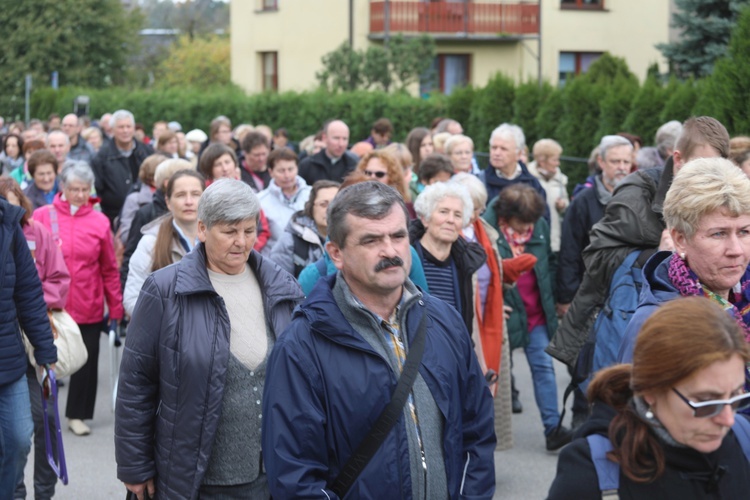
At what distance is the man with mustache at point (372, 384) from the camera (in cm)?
383

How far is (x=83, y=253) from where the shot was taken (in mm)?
9164

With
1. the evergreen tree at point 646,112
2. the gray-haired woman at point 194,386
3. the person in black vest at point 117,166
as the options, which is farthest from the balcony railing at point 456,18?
the gray-haired woman at point 194,386

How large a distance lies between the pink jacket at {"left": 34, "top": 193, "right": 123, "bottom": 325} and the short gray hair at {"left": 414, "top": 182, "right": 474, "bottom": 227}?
3.04m

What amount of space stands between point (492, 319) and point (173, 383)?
317cm

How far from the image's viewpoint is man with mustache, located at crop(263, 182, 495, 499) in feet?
12.6

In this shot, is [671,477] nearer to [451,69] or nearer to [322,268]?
[322,268]

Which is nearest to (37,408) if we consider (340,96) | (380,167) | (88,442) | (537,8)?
(88,442)

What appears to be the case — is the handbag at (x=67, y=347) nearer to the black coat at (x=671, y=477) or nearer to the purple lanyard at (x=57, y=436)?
the purple lanyard at (x=57, y=436)

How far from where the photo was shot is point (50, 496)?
7.21 metres

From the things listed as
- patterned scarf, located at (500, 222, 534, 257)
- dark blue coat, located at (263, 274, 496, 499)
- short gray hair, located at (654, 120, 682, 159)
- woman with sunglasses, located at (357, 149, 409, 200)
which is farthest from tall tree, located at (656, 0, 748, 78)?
dark blue coat, located at (263, 274, 496, 499)

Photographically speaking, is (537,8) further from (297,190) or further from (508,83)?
(297,190)

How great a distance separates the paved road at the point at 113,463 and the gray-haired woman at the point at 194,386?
2954 millimetres

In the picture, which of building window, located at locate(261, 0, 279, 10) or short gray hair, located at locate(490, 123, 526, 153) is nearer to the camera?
short gray hair, located at locate(490, 123, 526, 153)

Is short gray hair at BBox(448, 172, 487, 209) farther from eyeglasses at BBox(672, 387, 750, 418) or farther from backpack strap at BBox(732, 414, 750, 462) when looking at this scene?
eyeglasses at BBox(672, 387, 750, 418)
